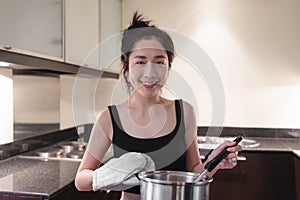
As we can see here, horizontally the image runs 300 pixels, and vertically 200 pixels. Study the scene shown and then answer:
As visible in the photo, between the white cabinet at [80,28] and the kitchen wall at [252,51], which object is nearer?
the white cabinet at [80,28]

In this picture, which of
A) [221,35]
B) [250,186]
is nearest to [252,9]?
[221,35]

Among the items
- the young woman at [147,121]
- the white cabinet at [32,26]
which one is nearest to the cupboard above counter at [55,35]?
the white cabinet at [32,26]

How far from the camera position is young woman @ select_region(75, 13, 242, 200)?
899 mm

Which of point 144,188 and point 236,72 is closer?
point 144,188

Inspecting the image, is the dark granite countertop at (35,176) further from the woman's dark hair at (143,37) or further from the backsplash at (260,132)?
the backsplash at (260,132)

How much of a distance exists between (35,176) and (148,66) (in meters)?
0.88

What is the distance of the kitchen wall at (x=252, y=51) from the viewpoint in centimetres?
271

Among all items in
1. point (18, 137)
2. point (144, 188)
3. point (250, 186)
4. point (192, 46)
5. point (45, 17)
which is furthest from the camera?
point (250, 186)

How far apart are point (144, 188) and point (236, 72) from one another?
2.22 m

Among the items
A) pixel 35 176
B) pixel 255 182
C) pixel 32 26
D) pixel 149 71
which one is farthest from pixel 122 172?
pixel 255 182

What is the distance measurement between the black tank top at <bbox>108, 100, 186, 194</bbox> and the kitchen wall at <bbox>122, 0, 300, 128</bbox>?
1.63 meters

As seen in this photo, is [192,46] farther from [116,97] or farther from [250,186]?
[250,186]

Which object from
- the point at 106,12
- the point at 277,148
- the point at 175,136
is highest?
the point at 106,12

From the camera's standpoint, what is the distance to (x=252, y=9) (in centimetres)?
274
